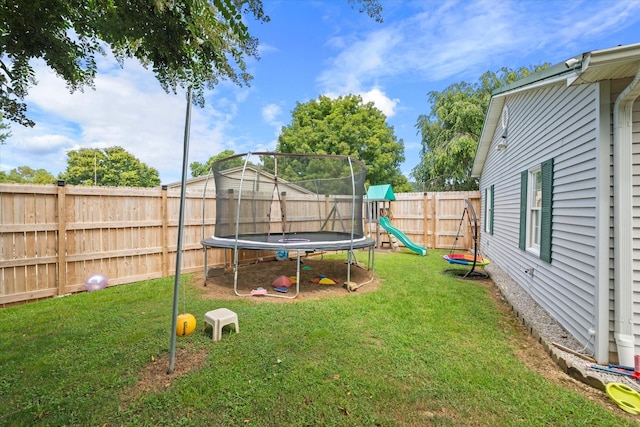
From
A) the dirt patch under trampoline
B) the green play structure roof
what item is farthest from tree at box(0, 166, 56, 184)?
the dirt patch under trampoline

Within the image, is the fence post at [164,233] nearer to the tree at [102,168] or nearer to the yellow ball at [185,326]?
the yellow ball at [185,326]

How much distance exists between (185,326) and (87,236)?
3075mm

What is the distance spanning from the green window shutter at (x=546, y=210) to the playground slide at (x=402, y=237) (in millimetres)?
4746

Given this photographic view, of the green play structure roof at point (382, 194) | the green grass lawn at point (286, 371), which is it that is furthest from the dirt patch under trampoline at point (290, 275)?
the green play structure roof at point (382, 194)

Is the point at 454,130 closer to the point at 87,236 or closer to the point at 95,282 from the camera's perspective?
the point at 87,236

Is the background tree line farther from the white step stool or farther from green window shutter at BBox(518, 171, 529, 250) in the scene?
green window shutter at BBox(518, 171, 529, 250)

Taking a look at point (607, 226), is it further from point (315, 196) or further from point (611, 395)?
point (315, 196)

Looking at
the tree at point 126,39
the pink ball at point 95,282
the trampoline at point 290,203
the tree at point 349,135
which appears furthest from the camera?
the tree at point 349,135

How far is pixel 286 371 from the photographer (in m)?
2.40

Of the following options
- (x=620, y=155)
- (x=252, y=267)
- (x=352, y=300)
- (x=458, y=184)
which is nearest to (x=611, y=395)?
(x=620, y=155)

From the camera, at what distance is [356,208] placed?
552 cm

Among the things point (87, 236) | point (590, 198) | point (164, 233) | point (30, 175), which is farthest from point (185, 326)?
point (30, 175)

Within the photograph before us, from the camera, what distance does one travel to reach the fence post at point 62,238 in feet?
14.6

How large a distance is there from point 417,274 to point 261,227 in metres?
3.39
